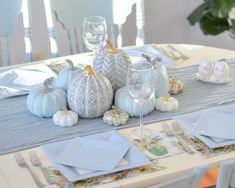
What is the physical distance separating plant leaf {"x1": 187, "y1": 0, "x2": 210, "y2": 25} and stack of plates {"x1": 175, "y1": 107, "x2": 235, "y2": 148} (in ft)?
6.41

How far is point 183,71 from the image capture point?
1.71m

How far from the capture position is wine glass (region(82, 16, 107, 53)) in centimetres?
163

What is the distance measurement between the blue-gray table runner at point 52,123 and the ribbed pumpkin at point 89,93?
0.12 feet

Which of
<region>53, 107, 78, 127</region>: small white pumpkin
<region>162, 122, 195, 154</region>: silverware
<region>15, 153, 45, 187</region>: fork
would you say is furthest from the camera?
<region>53, 107, 78, 127</region>: small white pumpkin

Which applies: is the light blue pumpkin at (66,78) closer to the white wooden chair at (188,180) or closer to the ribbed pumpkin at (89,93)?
the ribbed pumpkin at (89,93)

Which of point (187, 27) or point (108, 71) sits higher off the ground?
point (108, 71)

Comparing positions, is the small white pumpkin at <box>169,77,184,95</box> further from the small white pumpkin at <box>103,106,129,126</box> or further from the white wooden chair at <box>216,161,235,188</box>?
the white wooden chair at <box>216,161,235,188</box>

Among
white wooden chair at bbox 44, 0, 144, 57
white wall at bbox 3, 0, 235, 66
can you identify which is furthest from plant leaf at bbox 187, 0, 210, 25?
white wooden chair at bbox 44, 0, 144, 57

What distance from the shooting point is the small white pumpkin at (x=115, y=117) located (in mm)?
1322

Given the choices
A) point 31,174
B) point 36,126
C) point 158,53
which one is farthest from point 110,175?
point 158,53

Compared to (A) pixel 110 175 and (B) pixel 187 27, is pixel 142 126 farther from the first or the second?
(B) pixel 187 27

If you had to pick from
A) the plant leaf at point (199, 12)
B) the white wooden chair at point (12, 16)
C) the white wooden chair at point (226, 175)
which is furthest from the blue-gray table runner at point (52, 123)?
the plant leaf at point (199, 12)

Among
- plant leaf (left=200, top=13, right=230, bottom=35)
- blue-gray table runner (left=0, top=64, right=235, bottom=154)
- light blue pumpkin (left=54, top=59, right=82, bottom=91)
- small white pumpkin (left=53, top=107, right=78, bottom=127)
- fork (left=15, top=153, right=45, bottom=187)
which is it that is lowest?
plant leaf (left=200, top=13, right=230, bottom=35)

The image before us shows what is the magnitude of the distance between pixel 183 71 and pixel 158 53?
0.18 metres
